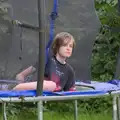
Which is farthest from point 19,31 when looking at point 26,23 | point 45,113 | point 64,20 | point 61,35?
point 45,113

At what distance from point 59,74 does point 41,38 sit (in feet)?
Answer: 1.81

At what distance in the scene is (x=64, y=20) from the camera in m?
3.06

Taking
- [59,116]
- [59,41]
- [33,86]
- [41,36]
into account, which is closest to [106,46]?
[59,116]

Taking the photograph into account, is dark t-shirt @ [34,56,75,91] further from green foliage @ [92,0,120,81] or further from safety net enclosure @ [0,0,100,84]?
green foliage @ [92,0,120,81]

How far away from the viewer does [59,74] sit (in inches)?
105

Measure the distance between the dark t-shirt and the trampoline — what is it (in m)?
0.08

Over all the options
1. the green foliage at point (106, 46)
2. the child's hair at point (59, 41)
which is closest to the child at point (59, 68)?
the child's hair at point (59, 41)

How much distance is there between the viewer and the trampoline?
2223 millimetres

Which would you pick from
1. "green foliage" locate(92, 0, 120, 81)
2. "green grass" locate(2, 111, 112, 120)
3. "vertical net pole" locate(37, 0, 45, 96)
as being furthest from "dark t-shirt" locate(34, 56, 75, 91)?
"green foliage" locate(92, 0, 120, 81)

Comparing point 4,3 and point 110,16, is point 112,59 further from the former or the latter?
point 4,3

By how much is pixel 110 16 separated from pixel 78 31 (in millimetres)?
1050

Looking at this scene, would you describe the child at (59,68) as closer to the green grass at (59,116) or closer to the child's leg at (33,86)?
the child's leg at (33,86)

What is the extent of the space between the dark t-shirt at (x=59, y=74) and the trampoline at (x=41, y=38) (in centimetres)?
8

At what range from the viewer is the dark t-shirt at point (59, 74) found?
261 centimetres
